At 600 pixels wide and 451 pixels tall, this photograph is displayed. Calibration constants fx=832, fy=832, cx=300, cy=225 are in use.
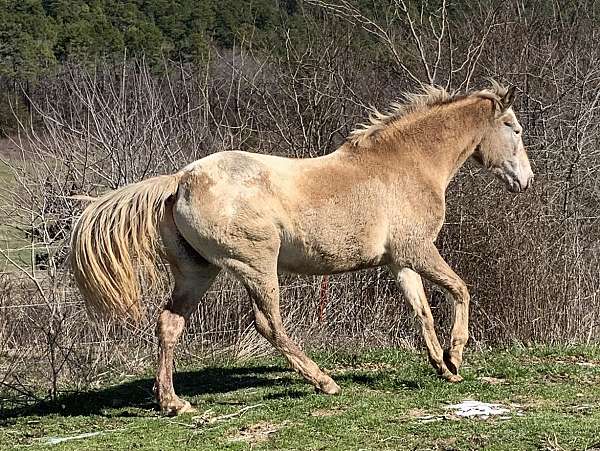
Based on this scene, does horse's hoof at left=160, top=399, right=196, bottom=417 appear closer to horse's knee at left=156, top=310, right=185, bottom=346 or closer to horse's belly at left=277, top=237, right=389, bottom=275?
horse's knee at left=156, top=310, right=185, bottom=346

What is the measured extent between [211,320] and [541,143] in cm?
605

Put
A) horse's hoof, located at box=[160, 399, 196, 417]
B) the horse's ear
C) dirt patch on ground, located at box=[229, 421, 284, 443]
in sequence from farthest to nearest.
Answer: the horse's ear
horse's hoof, located at box=[160, 399, 196, 417]
dirt patch on ground, located at box=[229, 421, 284, 443]

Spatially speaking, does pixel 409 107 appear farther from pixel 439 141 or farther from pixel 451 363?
pixel 451 363

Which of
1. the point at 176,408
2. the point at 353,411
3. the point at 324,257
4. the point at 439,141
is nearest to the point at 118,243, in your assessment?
the point at 176,408

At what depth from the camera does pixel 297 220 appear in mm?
6574

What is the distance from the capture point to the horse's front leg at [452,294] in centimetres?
695

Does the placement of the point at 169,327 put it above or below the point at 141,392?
above

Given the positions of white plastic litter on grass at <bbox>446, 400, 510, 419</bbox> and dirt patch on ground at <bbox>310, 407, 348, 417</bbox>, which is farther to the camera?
dirt patch on ground at <bbox>310, 407, 348, 417</bbox>

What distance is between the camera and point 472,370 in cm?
725

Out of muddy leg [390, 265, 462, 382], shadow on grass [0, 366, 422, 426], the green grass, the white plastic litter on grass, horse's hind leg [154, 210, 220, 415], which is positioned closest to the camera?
the green grass

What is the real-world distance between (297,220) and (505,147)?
7.65 ft

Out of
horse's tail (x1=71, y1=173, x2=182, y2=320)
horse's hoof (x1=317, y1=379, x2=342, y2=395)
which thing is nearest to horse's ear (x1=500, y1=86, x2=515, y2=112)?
horse's hoof (x1=317, y1=379, x2=342, y2=395)

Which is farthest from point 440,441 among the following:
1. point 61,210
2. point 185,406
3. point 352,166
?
point 61,210

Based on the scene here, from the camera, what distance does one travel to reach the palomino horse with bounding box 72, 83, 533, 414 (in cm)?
633
